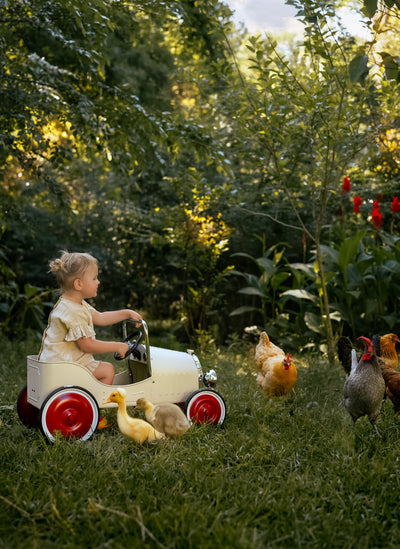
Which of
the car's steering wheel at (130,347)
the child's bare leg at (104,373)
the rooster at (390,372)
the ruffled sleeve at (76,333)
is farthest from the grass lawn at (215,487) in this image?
the ruffled sleeve at (76,333)

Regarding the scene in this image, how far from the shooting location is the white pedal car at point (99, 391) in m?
2.96

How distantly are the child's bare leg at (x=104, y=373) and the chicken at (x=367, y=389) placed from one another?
140 centimetres

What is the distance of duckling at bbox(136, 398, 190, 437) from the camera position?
2.96 meters

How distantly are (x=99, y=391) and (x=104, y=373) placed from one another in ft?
0.55

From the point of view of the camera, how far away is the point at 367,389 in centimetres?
296

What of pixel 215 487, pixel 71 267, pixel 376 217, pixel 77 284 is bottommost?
pixel 215 487

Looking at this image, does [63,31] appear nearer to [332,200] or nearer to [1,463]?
[332,200]

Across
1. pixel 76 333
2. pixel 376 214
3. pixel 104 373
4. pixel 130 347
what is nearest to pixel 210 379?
pixel 130 347

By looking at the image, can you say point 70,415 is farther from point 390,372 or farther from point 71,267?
point 390,372

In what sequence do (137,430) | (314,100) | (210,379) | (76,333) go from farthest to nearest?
(314,100), (210,379), (76,333), (137,430)

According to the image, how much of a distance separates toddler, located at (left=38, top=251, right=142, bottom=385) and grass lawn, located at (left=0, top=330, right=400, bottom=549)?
1.49 feet

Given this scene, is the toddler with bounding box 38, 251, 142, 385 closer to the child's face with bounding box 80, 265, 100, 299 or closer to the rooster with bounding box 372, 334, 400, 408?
the child's face with bounding box 80, 265, 100, 299

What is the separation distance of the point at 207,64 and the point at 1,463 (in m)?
4.96

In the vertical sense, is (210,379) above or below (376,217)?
below
